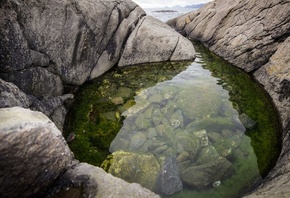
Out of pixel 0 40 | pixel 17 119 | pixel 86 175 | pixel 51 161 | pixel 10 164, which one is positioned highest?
pixel 0 40

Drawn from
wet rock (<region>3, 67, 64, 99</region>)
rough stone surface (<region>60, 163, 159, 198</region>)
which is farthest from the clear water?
rough stone surface (<region>60, 163, 159, 198</region>)

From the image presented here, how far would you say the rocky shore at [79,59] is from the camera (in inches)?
163

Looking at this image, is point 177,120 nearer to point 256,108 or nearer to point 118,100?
point 118,100

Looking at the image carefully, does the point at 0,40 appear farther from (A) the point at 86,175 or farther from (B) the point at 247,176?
(B) the point at 247,176

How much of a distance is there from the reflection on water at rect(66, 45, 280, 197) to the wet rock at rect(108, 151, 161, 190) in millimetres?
29

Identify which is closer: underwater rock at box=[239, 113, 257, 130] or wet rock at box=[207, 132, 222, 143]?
wet rock at box=[207, 132, 222, 143]

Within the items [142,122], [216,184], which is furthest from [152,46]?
[216,184]

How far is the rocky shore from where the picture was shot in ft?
13.6

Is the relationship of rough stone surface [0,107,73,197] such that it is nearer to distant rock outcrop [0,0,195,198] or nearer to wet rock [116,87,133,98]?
distant rock outcrop [0,0,195,198]

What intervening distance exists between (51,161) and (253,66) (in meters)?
12.4

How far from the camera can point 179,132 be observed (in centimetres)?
792

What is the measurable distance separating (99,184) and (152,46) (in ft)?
38.4

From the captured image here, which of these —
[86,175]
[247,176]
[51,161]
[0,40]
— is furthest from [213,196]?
[0,40]

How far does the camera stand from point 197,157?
270 inches
